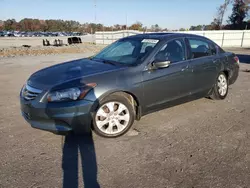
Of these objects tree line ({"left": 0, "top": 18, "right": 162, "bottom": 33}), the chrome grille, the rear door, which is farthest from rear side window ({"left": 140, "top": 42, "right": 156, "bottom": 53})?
tree line ({"left": 0, "top": 18, "right": 162, "bottom": 33})

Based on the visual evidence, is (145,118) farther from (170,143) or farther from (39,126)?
(39,126)

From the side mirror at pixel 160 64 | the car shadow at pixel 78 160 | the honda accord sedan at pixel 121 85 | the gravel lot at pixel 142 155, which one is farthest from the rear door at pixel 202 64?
the car shadow at pixel 78 160

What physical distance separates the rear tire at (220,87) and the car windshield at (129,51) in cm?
198

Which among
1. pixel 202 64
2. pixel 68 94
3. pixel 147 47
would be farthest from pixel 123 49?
Result: pixel 68 94

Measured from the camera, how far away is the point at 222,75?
5328mm

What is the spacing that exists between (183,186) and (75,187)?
3.86 ft

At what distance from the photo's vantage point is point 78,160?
2.98 meters

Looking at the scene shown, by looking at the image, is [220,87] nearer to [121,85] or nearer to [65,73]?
[121,85]

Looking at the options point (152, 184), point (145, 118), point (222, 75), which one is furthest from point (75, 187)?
point (222, 75)

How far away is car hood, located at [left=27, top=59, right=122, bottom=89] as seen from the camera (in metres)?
3.40

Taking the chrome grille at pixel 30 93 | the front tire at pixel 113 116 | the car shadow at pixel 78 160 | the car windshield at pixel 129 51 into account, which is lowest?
the car shadow at pixel 78 160

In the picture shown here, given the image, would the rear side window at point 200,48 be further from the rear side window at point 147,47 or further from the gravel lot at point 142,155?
the gravel lot at point 142,155

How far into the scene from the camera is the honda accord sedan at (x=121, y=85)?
10.6 ft

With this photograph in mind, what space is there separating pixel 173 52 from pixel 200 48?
944 millimetres
